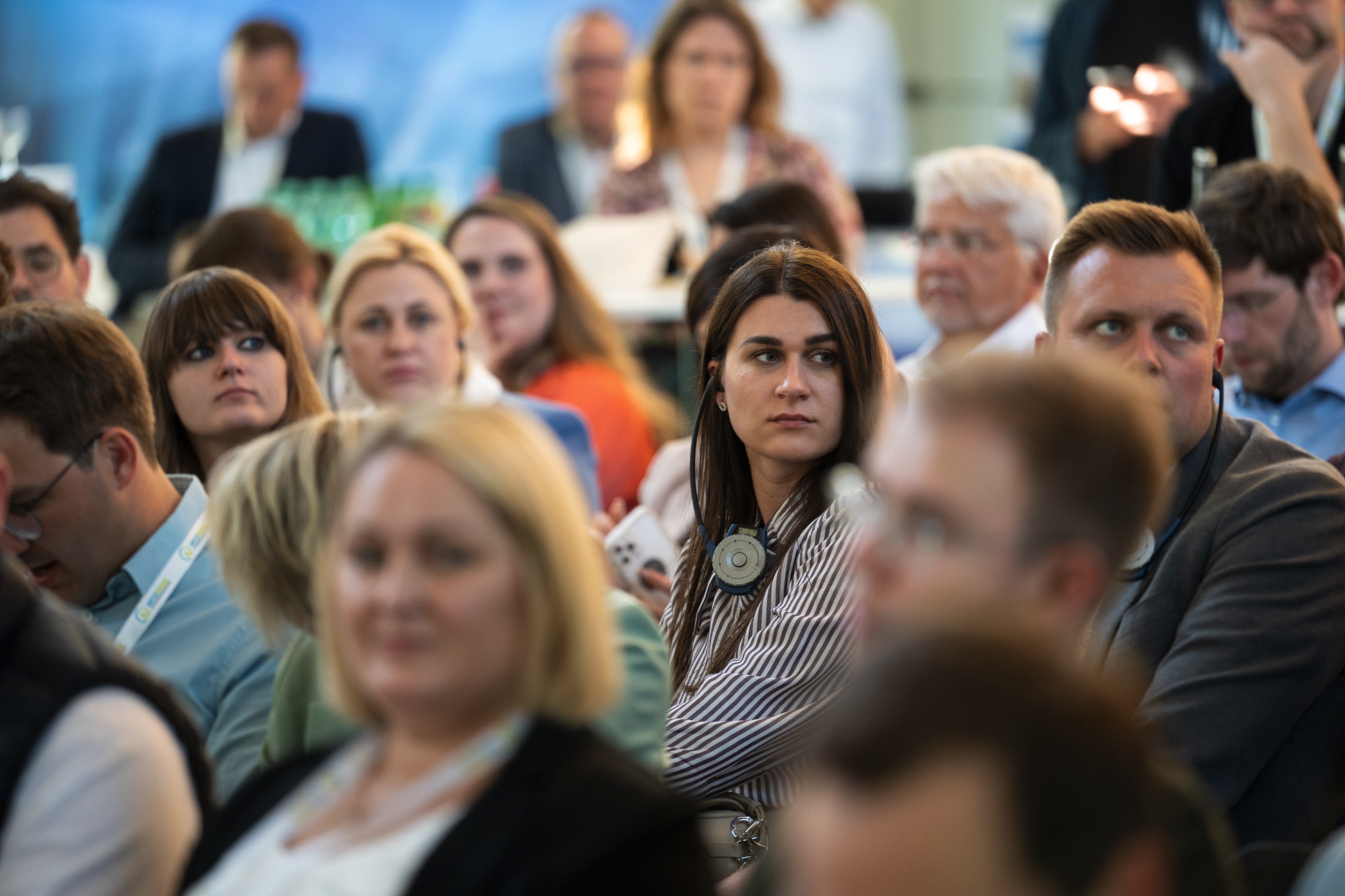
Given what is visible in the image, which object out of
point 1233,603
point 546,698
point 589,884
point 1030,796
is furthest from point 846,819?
point 1233,603

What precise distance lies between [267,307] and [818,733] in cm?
151

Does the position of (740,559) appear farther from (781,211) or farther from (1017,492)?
(781,211)

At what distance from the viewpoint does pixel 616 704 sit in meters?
1.72

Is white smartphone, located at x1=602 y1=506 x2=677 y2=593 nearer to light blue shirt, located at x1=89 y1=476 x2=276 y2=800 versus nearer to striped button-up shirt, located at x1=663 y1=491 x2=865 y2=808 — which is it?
striped button-up shirt, located at x1=663 y1=491 x2=865 y2=808

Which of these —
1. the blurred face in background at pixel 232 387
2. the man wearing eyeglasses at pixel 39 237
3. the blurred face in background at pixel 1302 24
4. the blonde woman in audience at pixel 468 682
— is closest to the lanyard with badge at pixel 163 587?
the blurred face in background at pixel 232 387

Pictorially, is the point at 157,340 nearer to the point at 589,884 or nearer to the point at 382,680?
the point at 382,680

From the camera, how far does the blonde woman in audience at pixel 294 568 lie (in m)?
1.84

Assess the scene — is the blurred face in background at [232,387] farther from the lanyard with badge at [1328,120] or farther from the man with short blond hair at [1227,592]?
the lanyard with badge at [1328,120]

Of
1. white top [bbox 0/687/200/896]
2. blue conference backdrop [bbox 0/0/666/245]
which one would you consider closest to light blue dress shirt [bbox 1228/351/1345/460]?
white top [bbox 0/687/200/896]

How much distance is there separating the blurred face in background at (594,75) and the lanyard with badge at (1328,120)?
3098 mm

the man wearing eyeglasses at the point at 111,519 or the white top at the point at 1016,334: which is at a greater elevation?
the man wearing eyeglasses at the point at 111,519

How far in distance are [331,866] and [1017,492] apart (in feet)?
2.27

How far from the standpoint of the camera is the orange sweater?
14.0 feet

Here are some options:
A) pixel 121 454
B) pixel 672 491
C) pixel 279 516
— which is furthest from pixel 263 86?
pixel 279 516
